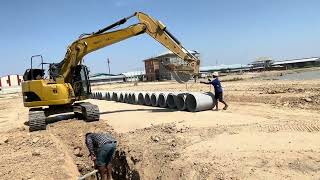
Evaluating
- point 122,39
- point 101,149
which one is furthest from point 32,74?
point 101,149

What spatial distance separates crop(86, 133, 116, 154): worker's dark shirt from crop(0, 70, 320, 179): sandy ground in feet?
6.00

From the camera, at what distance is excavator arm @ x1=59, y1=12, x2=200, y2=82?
1741 centimetres

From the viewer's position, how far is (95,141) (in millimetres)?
8148

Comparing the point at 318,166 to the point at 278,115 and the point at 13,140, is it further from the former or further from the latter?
the point at 13,140

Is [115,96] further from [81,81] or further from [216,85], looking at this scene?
[216,85]

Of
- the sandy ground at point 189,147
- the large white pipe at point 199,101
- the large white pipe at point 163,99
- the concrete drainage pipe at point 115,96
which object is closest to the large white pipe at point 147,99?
the large white pipe at point 163,99

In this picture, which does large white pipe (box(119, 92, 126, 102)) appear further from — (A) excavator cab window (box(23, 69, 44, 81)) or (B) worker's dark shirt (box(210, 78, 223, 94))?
(B) worker's dark shirt (box(210, 78, 223, 94))

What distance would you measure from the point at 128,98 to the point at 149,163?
52.2ft

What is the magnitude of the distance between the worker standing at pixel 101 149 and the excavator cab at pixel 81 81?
9.14m

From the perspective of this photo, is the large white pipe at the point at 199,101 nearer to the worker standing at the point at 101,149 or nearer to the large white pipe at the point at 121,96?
the worker standing at the point at 101,149

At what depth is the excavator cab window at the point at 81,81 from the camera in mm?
17219

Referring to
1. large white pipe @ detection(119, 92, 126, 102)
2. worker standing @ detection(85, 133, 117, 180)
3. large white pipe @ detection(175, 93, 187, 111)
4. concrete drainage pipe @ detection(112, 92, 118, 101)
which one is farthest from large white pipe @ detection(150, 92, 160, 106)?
worker standing @ detection(85, 133, 117, 180)

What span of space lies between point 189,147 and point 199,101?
6667mm

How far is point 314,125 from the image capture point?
428 inches
